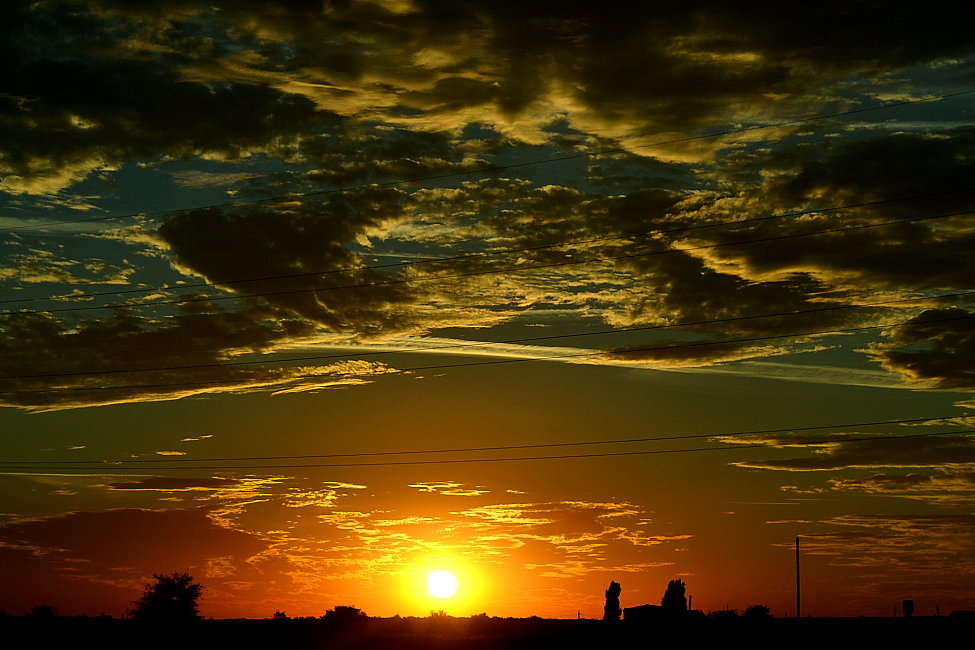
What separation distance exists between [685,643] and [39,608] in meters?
144

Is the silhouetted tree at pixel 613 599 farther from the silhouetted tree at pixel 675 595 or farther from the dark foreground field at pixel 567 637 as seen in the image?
the dark foreground field at pixel 567 637

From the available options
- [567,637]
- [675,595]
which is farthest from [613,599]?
[567,637]

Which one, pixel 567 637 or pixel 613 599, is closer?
pixel 567 637

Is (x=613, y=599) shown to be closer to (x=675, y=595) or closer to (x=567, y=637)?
(x=675, y=595)

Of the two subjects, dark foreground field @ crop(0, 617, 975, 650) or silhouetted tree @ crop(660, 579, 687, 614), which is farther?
silhouetted tree @ crop(660, 579, 687, 614)

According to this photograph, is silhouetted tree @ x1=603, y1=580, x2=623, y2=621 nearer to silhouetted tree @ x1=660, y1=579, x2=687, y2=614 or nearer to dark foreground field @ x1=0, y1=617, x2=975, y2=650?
silhouetted tree @ x1=660, y1=579, x2=687, y2=614

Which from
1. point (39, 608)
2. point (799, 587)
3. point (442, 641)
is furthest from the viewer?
point (39, 608)

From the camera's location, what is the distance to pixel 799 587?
12581 cm

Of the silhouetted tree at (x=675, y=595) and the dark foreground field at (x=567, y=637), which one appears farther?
the silhouetted tree at (x=675, y=595)

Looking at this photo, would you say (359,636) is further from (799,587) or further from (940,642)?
(799,587)

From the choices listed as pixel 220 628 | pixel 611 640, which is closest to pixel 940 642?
pixel 611 640

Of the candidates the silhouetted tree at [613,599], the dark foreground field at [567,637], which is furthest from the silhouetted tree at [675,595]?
the dark foreground field at [567,637]

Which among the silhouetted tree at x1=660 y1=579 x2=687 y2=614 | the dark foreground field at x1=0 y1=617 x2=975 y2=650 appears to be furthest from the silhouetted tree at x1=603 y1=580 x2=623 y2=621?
the dark foreground field at x1=0 y1=617 x2=975 y2=650

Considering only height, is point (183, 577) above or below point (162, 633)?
above
